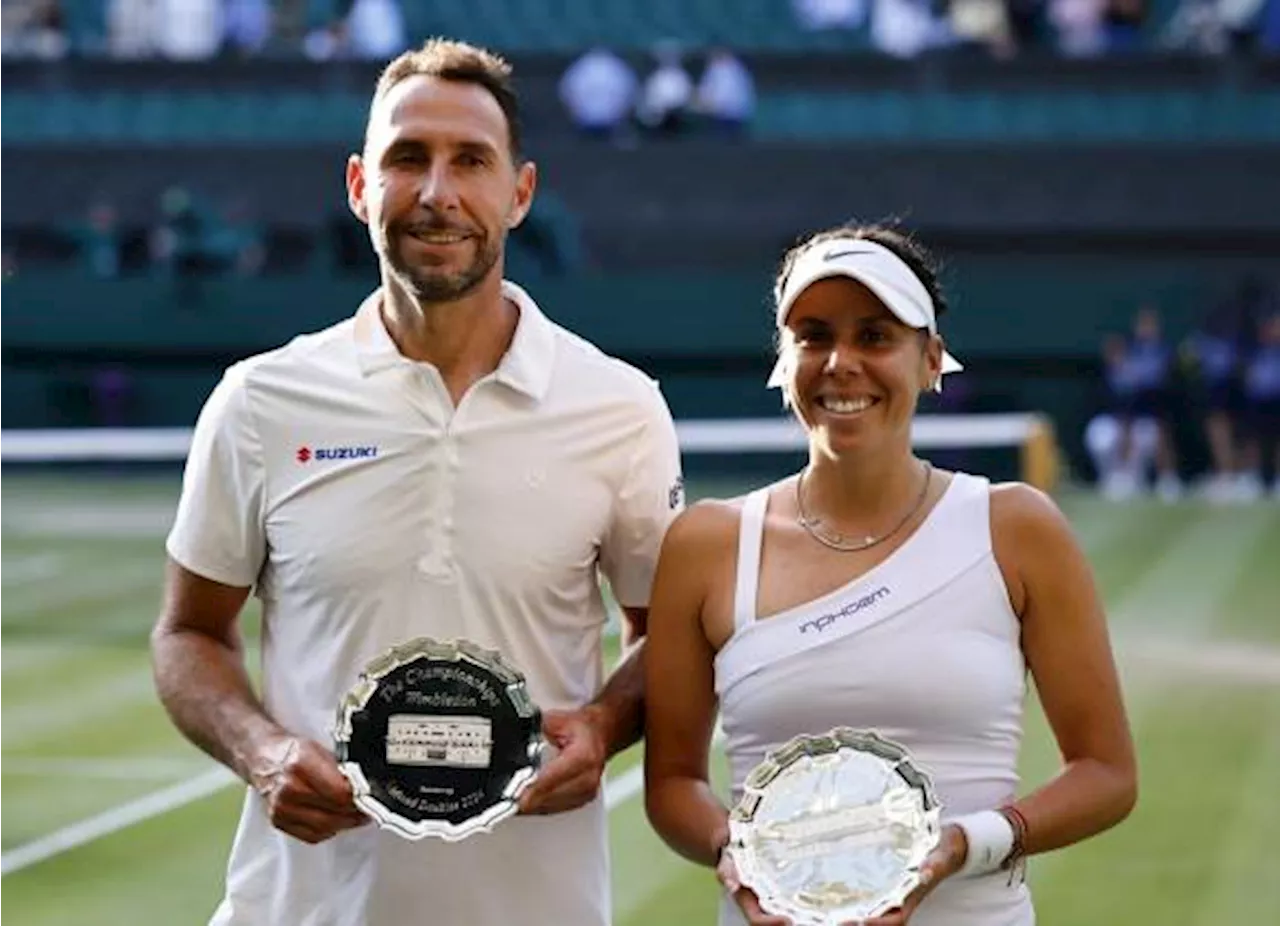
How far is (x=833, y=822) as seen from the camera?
3.73 meters

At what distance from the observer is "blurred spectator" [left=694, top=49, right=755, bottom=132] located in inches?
1081

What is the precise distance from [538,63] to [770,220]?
2.79 meters

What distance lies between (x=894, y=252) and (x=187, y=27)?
86.8 ft

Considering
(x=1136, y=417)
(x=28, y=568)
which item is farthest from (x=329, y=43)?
(x=28, y=568)

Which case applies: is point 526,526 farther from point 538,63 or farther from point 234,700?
point 538,63

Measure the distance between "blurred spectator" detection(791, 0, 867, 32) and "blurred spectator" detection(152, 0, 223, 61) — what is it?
6.01 m

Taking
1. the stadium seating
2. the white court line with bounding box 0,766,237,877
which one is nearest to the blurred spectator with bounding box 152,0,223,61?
the stadium seating

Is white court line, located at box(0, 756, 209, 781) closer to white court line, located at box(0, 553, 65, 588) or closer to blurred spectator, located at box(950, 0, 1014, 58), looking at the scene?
white court line, located at box(0, 553, 65, 588)

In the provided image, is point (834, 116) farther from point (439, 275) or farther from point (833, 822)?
point (833, 822)

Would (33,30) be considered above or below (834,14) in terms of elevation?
below

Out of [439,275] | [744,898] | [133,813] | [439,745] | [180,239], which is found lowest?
[180,239]

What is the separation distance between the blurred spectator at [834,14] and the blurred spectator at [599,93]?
9.04ft

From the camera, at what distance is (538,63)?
92.5 feet

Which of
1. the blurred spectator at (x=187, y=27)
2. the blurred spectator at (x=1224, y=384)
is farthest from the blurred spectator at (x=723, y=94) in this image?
the blurred spectator at (x=187, y=27)
